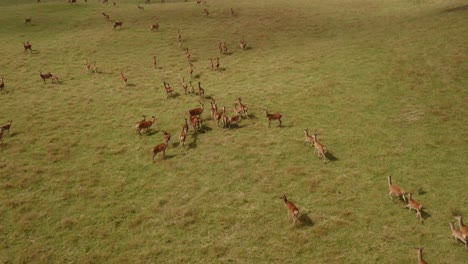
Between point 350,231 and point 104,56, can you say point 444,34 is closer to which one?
point 350,231

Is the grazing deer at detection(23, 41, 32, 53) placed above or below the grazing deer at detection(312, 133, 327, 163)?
above

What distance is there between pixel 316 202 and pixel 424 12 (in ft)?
116

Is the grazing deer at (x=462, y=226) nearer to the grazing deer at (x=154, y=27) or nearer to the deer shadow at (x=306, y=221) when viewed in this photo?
the deer shadow at (x=306, y=221)

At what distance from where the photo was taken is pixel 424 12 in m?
42.6

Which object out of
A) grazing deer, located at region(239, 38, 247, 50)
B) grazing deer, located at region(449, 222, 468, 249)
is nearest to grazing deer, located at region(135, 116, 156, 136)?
grazing deer, located at region(449, 222, 468, 249)

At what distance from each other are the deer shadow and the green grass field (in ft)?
0.15

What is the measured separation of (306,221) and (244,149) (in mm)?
6472

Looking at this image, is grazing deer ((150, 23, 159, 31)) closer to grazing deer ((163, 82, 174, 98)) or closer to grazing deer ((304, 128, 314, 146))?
grazing deer ((163, 82, 174, 98))

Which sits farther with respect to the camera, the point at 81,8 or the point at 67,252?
the point at 81,8

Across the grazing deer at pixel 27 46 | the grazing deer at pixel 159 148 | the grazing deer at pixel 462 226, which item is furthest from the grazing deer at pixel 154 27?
the grazing deer at pixel 462 226

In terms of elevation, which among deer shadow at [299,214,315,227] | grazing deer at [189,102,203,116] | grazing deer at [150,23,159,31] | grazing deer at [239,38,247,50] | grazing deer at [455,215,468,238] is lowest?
deer shadow at [299,214,315,227]

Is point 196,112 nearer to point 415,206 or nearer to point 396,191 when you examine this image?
point 396,191

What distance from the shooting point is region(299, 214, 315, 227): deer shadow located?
15133 mm

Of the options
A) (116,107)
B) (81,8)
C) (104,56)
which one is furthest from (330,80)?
(81,8)
